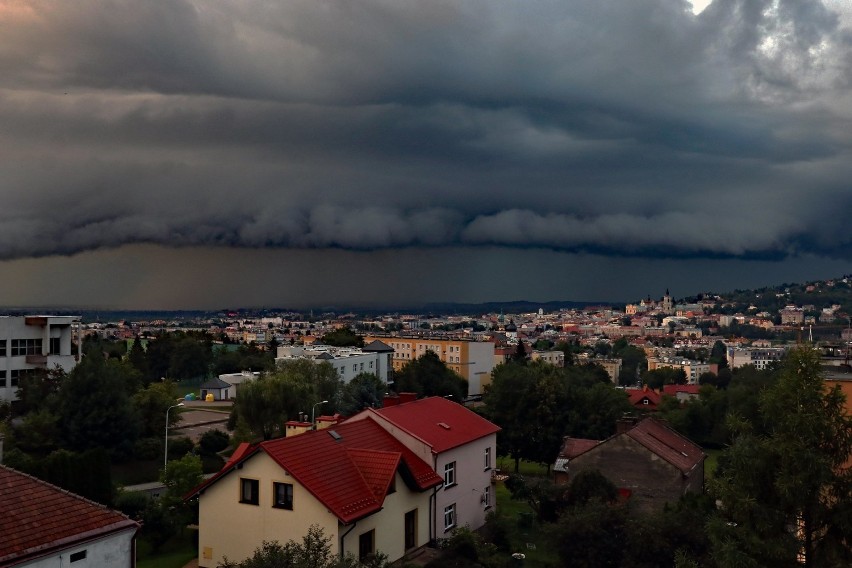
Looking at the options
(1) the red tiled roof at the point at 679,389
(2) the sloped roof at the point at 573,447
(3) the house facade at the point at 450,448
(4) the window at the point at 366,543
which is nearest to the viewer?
(4) the window at the point at 366,543

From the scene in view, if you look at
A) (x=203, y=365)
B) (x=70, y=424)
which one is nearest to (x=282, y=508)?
(x=70, y=424)

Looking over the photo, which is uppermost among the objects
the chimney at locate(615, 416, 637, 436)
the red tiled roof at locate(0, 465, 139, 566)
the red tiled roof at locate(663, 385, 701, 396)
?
the red tiled roof at locate(0, 465, 139, 566)

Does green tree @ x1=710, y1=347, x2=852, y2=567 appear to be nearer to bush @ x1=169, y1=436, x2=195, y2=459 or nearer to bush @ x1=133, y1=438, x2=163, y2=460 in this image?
bush @ x1=133, y1=438, x2=163, y2=460

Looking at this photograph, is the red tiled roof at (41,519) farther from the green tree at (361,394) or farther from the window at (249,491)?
the green tree at (361,394)

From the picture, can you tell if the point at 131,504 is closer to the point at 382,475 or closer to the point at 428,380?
the point at 382,475

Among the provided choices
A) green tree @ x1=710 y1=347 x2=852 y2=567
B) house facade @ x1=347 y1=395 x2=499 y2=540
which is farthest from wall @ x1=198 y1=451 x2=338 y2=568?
green tree @ x1=710 y1=347 x2=852 y2=567

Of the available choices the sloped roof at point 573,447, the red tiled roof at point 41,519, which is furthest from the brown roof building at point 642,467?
the red tiled roof at point 41,519
